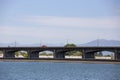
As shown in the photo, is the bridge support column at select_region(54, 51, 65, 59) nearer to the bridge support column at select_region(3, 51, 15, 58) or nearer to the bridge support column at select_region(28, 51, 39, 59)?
the bridge support column at select_region(28, 51, 39, 59)

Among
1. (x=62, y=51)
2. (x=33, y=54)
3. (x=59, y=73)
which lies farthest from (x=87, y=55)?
(x=59, y=73)

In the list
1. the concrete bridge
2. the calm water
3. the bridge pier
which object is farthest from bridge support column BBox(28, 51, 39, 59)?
the calm water

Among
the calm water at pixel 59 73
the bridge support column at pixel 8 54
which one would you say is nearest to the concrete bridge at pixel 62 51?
the bridge support column at pixel 8 54

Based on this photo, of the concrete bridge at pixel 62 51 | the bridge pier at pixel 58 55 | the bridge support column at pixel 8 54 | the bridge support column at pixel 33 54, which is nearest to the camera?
the concrete bridge at pixel 62 51

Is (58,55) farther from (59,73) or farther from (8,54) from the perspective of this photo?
(59,73)

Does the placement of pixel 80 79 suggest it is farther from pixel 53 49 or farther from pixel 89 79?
pixel 53 49

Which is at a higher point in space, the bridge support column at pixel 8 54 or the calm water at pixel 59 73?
the bridge support column at pixel 8 54

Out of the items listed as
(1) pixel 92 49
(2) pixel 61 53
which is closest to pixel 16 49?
(2) pixel 61 53

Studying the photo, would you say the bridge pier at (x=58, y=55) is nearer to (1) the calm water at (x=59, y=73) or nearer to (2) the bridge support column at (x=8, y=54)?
(2) the bridge support column at (x=8, y=54)

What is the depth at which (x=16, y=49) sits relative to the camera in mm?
165000

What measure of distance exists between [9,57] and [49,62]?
69.2ft

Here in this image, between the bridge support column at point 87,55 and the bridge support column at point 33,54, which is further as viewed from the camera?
the bridge support column at point 33,54

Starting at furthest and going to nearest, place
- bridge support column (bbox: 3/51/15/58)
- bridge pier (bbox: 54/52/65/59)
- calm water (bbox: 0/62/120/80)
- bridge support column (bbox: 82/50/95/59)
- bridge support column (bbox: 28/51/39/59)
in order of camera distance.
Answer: bridge support column (bbox: 3/51/15/58) < bridge support column (bbox: 28/51/39/59) < bridge pier (bbox: 54/52/65/59) < bridge support column (bbox: 82/50/95/59) < calm water (bbox: 0/62/120/80)

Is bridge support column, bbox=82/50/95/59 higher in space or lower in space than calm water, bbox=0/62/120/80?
higher
